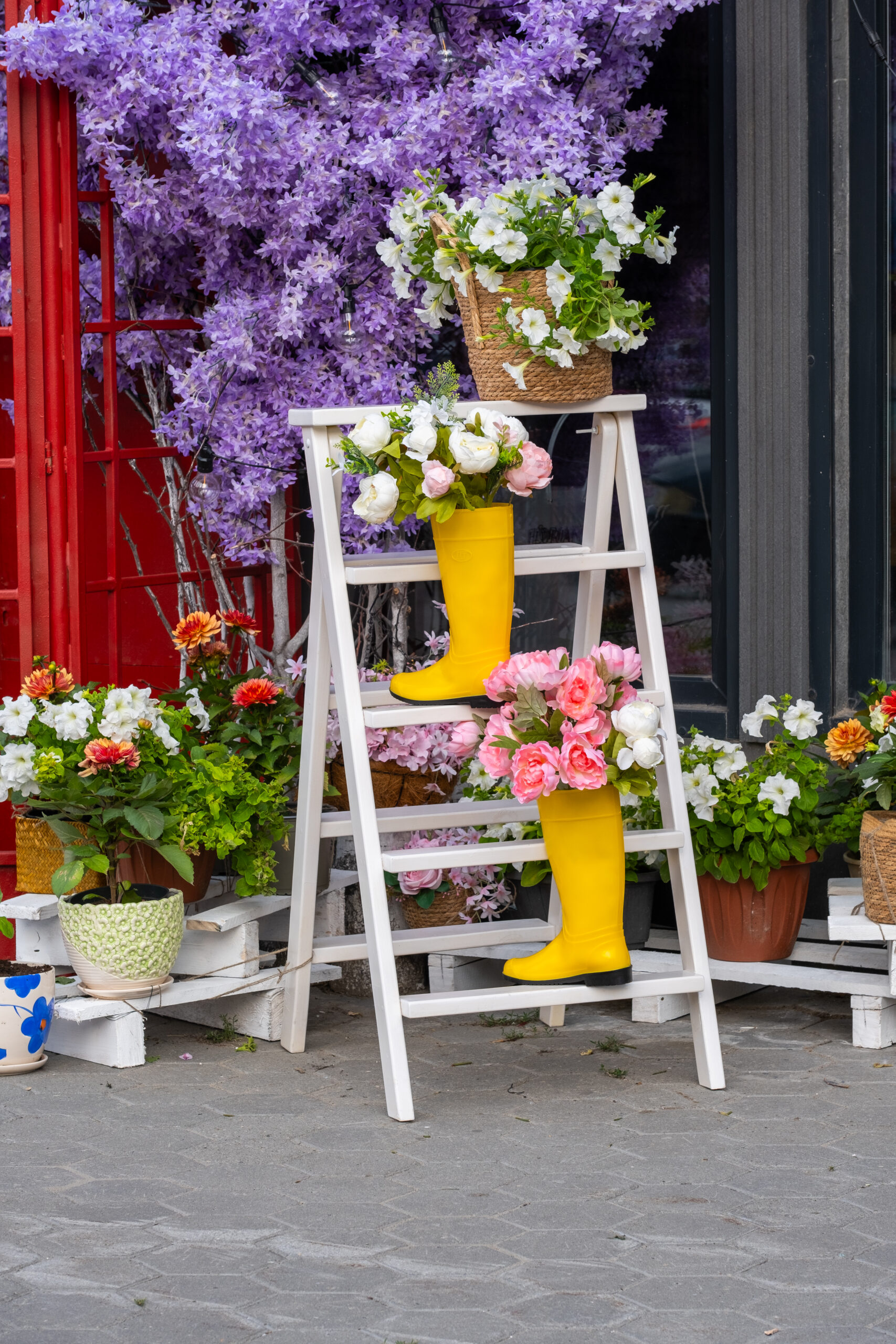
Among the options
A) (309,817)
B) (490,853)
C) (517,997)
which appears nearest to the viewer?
(517,997)

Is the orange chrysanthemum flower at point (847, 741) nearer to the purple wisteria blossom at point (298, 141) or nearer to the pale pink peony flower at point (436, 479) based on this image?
the pale pink peony flower at point (436, 479)

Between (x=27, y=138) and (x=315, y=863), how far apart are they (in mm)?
2028

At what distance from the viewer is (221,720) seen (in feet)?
14.2

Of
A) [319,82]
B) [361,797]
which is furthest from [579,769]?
[319,82]

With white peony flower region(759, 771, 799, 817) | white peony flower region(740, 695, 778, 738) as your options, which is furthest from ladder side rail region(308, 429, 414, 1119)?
white peony flower region(740, 695, 778, 738)

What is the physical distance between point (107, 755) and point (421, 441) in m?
1.09

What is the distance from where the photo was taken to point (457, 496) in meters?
3.39

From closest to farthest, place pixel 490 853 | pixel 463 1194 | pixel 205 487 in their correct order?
pixel 463 1194, pixel 490 853, pixel 205 487

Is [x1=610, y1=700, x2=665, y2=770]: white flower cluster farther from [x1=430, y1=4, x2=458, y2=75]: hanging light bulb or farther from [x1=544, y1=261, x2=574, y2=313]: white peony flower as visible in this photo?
[x1=430, y1=4, x2=458, y2=75]: hanging light bulb

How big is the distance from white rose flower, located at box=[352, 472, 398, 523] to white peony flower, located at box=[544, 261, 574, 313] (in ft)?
1.69

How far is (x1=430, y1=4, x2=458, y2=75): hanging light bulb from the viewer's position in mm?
4180

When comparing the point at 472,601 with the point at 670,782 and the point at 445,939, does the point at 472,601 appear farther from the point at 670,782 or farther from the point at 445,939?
the point at 445,939

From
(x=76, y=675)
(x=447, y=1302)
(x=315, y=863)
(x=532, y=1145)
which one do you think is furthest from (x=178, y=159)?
(x=447, y=1302)

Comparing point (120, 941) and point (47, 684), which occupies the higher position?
point (47, 684)
